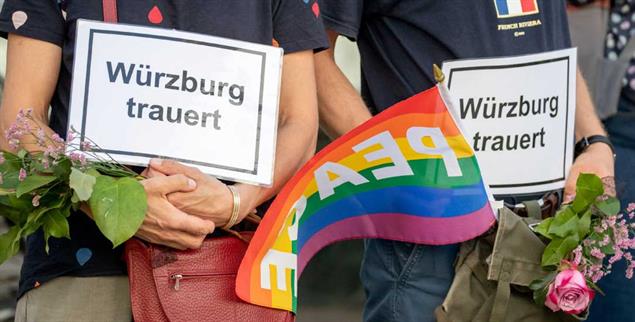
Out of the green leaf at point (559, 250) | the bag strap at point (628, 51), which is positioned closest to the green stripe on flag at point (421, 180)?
the green leaf at point (559, 250)

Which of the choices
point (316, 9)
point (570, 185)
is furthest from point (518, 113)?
point (316, 9)

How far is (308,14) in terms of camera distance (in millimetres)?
2895

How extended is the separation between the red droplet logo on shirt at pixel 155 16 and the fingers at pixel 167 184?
373mm

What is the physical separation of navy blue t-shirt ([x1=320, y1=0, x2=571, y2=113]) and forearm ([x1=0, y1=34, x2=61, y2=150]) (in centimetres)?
78

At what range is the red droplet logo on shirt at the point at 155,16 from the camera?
2.70 metres

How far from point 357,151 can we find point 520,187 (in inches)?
20.7

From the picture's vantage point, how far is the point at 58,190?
98.4 inches

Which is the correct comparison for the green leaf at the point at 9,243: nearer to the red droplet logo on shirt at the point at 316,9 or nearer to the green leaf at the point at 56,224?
the green leaf at the point at 56,224

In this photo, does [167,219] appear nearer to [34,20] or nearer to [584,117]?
[34,20]

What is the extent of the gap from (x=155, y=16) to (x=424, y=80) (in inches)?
30.5

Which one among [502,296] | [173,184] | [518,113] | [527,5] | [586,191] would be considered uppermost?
[527,5]

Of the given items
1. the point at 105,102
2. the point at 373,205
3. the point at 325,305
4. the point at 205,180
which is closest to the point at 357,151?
the point at 373,205

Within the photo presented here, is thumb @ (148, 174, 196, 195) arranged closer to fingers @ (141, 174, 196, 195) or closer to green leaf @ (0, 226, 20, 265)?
fingers @ (141, 174, 196, 195)

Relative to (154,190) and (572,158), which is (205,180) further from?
(572,158)
